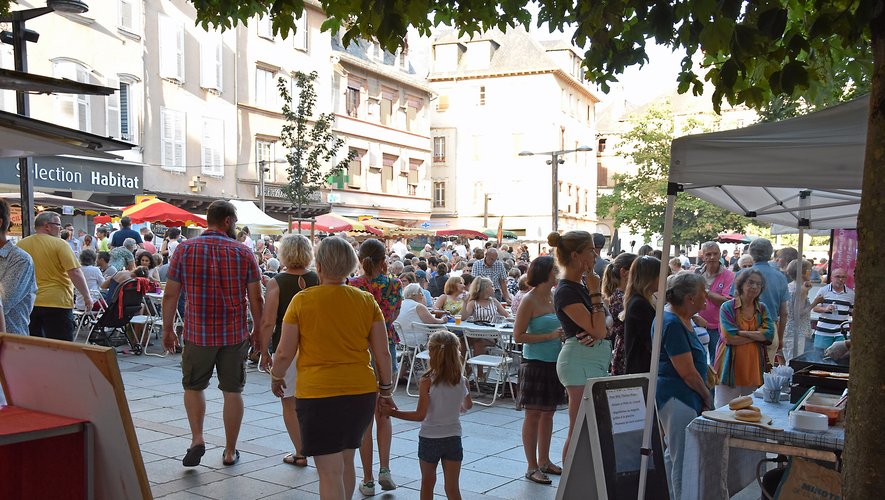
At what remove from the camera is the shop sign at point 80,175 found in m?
20.8

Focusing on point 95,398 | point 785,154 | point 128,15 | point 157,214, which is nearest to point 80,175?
point 128,15

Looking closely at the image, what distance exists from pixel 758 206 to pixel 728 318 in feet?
3.33

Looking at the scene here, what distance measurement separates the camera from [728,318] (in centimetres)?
627

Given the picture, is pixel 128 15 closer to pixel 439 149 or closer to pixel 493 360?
pixel 493 360

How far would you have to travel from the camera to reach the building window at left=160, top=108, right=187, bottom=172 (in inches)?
997

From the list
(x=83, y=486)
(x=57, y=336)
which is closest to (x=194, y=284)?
(x=83, y=486)

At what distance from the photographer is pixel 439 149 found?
51875 millimetres

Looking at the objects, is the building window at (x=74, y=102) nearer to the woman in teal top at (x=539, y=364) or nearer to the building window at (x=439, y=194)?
the woman in teal top at (x=539, y=364)

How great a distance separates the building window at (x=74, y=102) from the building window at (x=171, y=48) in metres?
3.38

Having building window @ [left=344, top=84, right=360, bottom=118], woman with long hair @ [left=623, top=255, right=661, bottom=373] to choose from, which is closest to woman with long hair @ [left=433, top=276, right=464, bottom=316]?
woman with long hair @ [left=623, top=255, right=661, bottom=373]

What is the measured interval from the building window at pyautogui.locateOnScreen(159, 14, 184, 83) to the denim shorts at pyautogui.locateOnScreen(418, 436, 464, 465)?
2320 centimetres

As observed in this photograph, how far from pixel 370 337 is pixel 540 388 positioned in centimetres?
189

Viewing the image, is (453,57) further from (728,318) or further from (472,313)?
(728,318)

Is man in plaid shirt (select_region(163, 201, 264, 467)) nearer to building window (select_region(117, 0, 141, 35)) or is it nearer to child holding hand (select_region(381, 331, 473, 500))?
child holding hand (select_region(381, 331, 473, 500))
